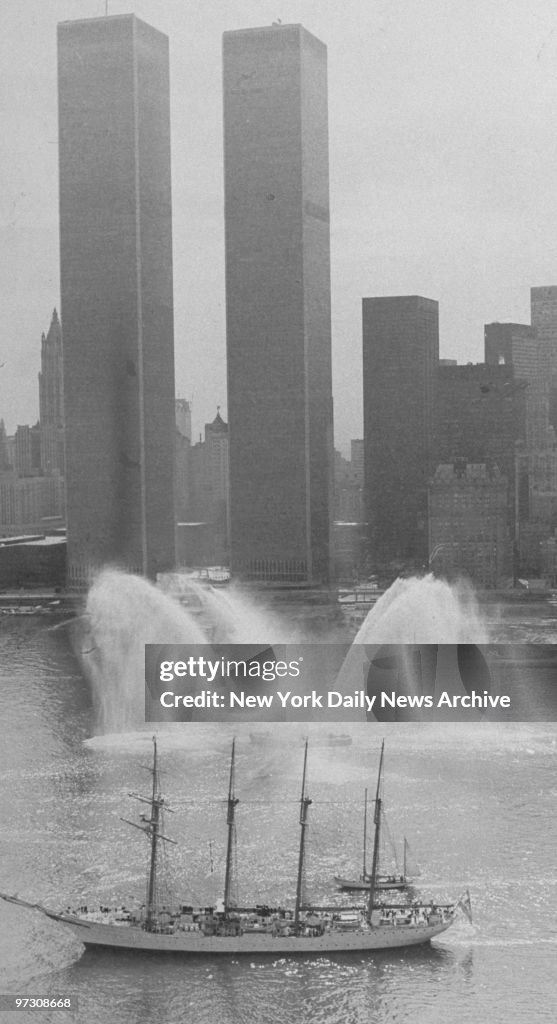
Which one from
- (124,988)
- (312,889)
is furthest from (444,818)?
(124,988)

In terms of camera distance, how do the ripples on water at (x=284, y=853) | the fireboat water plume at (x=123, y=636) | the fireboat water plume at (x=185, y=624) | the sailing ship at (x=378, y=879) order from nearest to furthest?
the ripples on water at (x=284, y=853) → the sailing ship at (x=378, y=879) → the fireboat water plume at (x=123, y=636) → the fireboat water plume at (x=185, y=624)

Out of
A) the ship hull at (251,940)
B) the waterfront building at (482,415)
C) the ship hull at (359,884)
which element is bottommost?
the ship hull at (251,940)

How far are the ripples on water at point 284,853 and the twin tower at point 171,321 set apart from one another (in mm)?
7011

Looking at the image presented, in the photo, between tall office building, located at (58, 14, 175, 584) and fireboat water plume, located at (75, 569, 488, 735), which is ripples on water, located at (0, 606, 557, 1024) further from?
tall office building, located at (58, 14, 175, 584)

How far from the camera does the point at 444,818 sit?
7.81m

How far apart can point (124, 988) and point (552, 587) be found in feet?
38.8

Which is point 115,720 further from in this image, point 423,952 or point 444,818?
point 423,952

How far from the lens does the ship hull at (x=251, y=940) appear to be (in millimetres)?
6332

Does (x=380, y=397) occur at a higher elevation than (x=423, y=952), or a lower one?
higher

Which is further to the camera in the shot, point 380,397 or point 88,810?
point 380,397

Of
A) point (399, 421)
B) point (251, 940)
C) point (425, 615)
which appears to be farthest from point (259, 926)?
point (399, 421)
